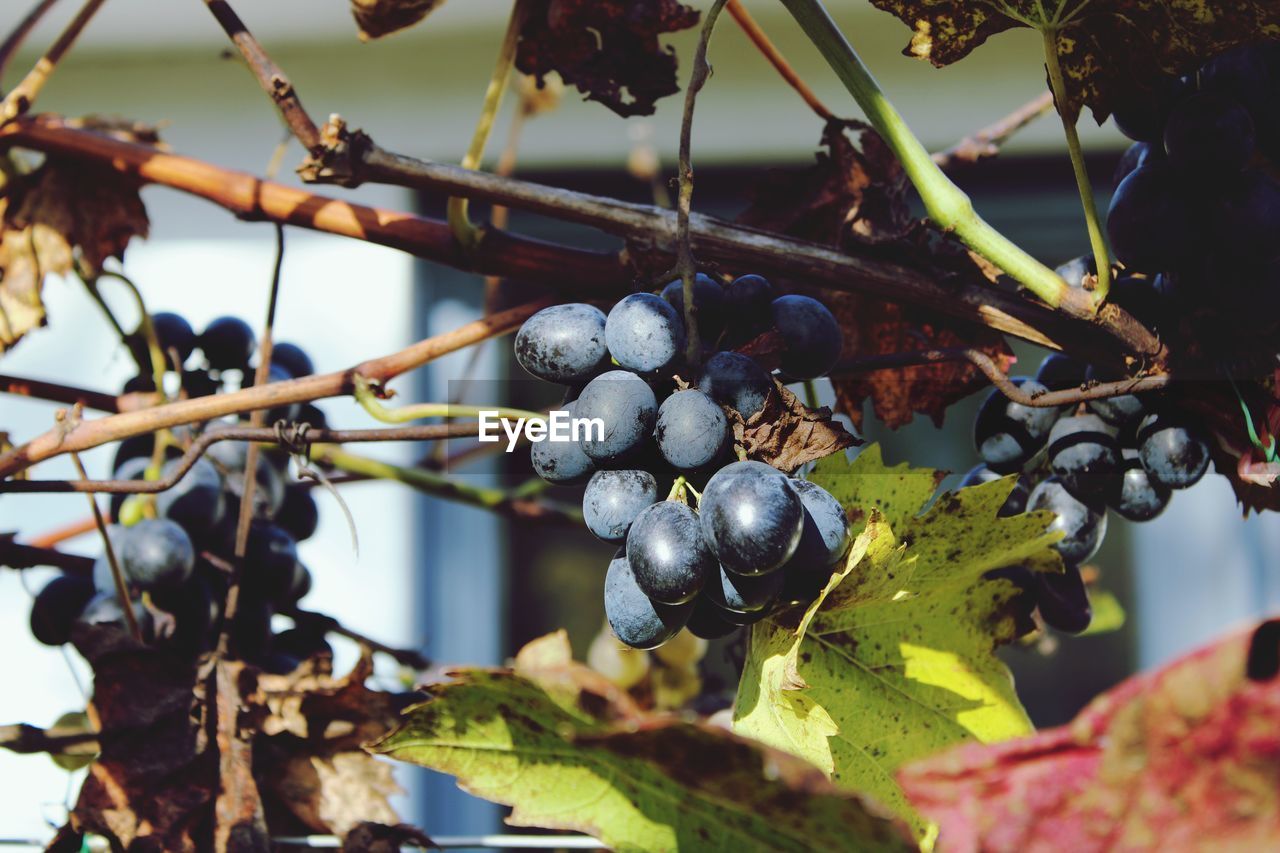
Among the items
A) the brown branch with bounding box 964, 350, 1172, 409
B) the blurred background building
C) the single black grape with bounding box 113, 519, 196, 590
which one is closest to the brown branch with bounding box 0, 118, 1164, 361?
the brown branch with bounding box 964, 350, 1172, 409

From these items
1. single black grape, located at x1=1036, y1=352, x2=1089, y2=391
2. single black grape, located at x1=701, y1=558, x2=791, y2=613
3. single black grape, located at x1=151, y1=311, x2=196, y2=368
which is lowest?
single black grape, located at x1=701, y1=558, x2=791, y2=613

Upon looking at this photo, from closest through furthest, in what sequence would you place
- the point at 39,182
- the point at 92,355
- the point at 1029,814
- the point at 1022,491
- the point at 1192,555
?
the point at 1029,814
the point at 1022,491
the point at 39,182
the point at 92,355
the point at 1192,555

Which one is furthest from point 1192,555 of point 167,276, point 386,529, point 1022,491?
point 167,276

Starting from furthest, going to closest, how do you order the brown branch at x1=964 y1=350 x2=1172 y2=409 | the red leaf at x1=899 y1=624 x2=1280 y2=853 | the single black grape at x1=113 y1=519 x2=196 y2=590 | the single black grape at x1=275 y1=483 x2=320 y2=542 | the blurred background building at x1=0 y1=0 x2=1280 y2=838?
1. the blurred background building at x1=0 y1=0 x2=1280 y2=838
2. the single black grape at x1=275 y1=483 x2=320 y2=542
3. the single black grape at x1=113 y1=519 x2=196 y2=590
4. the brown branch at x1=964 y1=350 x2=1172 y2=409
5. the red leaf at x1=899 y1=624 x2=1280 y2=853

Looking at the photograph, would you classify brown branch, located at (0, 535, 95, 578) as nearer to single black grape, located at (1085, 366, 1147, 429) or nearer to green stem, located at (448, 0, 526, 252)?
green stem, located at (448, 0, 526, 252)

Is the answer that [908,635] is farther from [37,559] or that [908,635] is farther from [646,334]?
[37,559]

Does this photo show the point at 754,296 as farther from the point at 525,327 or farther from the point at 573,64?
the point at 573,64
